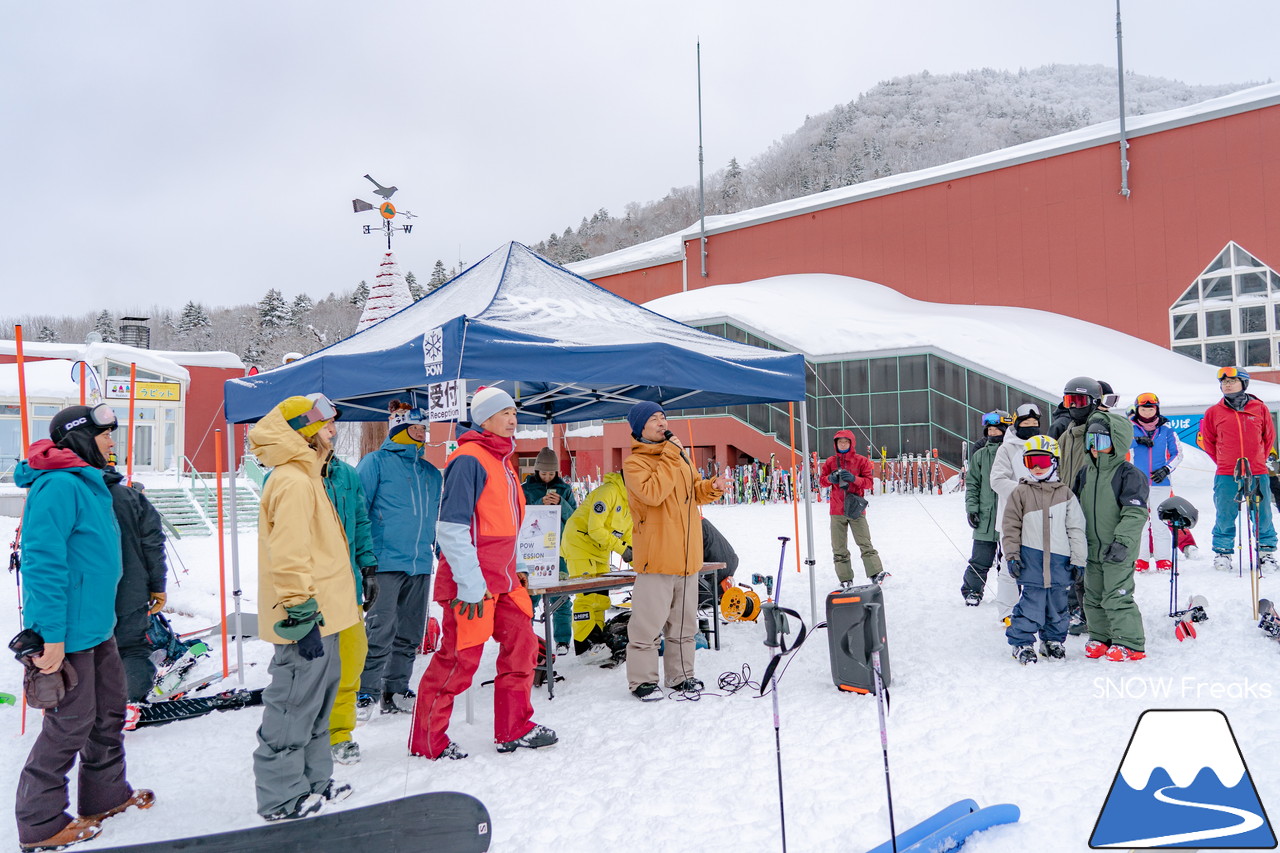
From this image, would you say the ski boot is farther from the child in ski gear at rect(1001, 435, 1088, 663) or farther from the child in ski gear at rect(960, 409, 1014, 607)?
the child in ski gear at rect(960, 409, 1014, 607)

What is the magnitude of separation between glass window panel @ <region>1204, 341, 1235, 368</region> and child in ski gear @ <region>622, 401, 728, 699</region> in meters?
23.1

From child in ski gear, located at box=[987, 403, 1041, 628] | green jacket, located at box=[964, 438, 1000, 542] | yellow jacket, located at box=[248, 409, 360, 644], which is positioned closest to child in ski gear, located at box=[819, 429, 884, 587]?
green jacket, located at box=[964, 438, 1000, 542]

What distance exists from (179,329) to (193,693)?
7730cm

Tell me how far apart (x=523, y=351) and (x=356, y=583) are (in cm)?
162

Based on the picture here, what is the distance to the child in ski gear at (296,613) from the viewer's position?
3.36 metres

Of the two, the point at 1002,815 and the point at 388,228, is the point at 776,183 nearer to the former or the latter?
the point at 388,228

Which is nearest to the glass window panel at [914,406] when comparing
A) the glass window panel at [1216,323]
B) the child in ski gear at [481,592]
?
the glass window panel at [1216,323]

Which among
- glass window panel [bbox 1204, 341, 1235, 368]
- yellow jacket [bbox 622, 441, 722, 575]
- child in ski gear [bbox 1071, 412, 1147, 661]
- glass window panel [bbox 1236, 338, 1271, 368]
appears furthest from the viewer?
glass window panel [bbox 1204, 341, 1235, 368]

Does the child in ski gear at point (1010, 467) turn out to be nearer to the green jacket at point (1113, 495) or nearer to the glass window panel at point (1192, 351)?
the green jacket at point (1113, 495)

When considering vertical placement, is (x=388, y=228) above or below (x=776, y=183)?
below

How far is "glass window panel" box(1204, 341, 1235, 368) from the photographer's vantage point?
2214 centimetres

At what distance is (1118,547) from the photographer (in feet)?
16.6

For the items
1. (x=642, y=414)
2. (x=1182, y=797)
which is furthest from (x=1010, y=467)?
(x=1182, y=797)

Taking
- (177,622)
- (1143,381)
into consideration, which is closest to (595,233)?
(1143,381)
